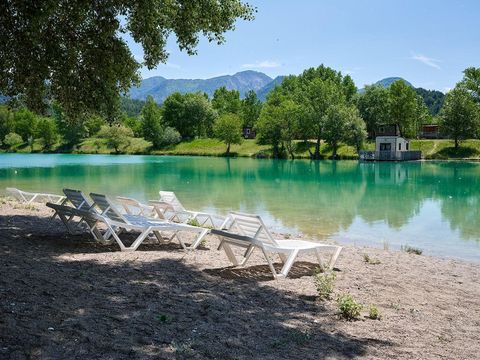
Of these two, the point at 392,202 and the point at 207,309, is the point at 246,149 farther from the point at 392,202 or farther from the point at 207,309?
the point at 207,309

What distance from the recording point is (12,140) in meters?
132

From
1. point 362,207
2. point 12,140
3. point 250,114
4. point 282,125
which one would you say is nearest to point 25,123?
point 12,140

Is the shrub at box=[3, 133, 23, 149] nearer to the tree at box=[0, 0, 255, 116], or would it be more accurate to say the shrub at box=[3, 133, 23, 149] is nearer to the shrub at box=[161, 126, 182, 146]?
the shrub at box=[161, 126, 182, 146]

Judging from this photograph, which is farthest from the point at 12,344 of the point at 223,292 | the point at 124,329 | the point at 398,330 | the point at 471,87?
the point at 471,87

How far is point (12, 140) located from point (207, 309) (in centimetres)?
14093

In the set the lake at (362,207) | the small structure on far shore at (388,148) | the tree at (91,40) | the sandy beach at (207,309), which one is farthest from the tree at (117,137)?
the sandy beach at (207,309)

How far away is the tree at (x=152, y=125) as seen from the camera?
11759cm

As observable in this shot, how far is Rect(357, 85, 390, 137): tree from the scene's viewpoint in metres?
96.1

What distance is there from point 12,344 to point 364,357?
3622 millimetres

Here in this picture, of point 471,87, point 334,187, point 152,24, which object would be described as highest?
point 471,87

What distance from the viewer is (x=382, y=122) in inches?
3807

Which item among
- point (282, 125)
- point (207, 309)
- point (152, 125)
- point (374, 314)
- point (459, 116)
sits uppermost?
point (152, 125)

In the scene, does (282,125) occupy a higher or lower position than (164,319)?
higher

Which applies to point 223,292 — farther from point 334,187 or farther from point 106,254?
point 334,187
